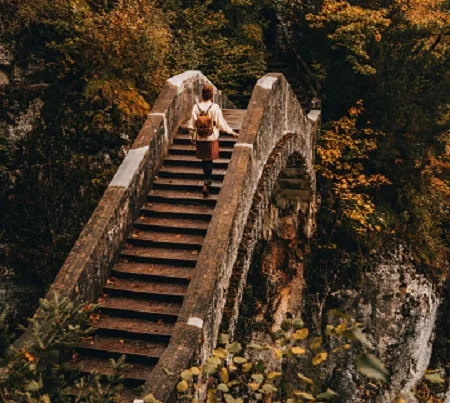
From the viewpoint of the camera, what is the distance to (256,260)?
14.3 meters

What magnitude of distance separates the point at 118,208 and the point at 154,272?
1036 millimetres

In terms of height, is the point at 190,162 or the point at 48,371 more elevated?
the point at 48,371

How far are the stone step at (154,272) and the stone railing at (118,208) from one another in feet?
0.57

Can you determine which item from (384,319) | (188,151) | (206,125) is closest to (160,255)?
(206,125)

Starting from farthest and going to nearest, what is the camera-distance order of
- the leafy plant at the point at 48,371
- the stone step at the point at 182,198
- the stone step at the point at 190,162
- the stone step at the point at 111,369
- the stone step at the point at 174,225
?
1. the stone step at the point at 190,162
2. the stone step at the point at 182,198
3. the stone step at the point at 174,225
4. the stone step at the point at 111,369
5. the leafy plant at the point at 48,371

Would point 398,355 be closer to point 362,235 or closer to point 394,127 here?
point 362,235

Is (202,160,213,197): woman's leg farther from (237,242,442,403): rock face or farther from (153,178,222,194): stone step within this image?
(237,242,442,403): rock face

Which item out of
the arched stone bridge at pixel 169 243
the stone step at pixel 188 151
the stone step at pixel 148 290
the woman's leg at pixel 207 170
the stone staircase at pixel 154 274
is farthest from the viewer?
the stone step at pixel 188 151

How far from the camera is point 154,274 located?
269 inches

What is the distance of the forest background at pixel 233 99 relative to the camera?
9.23 m

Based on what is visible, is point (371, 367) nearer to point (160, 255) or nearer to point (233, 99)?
point (160, 255)

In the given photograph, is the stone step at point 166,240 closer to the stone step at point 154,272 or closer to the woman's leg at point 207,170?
the stone step at point 154,272

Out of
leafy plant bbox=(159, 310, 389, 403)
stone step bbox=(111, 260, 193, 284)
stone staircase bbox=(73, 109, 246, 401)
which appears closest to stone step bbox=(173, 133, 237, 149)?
stone staircase bbox=(73, 109, 246, 401)

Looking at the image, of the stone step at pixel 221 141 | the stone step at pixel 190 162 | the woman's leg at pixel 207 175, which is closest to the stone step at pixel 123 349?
the woman's leg at pixel 207 175
